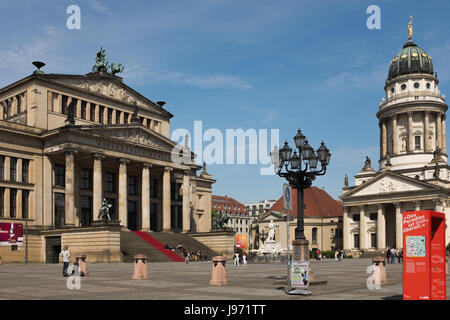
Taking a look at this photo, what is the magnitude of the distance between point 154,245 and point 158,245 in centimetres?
53

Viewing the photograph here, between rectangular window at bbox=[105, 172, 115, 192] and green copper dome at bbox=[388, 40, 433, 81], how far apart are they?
68.5 m

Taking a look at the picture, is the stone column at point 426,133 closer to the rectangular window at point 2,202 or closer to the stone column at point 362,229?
the stone column at point 362,229

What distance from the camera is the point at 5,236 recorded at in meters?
55.8

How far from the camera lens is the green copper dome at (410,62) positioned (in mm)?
110188

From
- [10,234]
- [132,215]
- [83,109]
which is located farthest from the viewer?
[132,215]

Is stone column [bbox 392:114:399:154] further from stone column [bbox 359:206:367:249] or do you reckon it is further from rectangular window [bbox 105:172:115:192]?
rectangular window [bbox 105:172:115:192]

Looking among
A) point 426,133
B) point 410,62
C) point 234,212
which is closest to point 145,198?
point 426,133

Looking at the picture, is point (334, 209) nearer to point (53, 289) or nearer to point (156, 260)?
point (156, 260)

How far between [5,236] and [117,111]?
23954 mm

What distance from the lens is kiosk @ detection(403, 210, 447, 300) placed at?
14.9 meters

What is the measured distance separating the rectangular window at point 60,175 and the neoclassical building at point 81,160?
4.6 inches

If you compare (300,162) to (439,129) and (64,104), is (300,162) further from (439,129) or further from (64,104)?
(439,129)

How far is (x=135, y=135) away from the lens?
66.6 m
